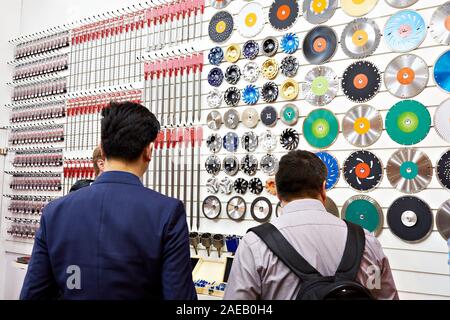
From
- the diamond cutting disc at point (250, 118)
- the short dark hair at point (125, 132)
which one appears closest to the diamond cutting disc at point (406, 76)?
the diamond cutting disc at point (250, 118)

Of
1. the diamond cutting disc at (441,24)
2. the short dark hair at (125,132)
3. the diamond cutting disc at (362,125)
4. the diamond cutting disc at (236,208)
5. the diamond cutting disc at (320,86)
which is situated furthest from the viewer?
the diamond cutting disc at (236,208)

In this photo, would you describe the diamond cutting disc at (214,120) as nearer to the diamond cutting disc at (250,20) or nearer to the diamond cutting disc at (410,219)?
the diamond cutting disc at (250,20)

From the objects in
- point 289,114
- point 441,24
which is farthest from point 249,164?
point 441,24

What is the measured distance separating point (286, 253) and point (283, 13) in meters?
2.60

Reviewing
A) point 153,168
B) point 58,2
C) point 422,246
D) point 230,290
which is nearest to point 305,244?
point 230,290

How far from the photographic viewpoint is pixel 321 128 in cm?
334

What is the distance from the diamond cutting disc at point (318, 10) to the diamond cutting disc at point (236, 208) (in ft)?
5.31

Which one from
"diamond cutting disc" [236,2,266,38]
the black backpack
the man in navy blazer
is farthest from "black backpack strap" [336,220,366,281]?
"diamond cutting disc" [236,2,266,38]

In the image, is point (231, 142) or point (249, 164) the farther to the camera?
point (231, 142)

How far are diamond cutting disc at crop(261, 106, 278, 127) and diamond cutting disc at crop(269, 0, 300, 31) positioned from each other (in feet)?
2.29

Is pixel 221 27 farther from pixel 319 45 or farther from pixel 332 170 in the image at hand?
pixel 332 170

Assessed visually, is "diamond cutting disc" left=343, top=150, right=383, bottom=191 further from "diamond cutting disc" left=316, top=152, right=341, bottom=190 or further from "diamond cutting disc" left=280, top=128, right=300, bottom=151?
"diamond cutting disc" left=280, top=128, right=300, bottom=151

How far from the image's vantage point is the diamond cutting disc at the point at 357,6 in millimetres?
3186

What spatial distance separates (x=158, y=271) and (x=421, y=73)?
92.8 inches
